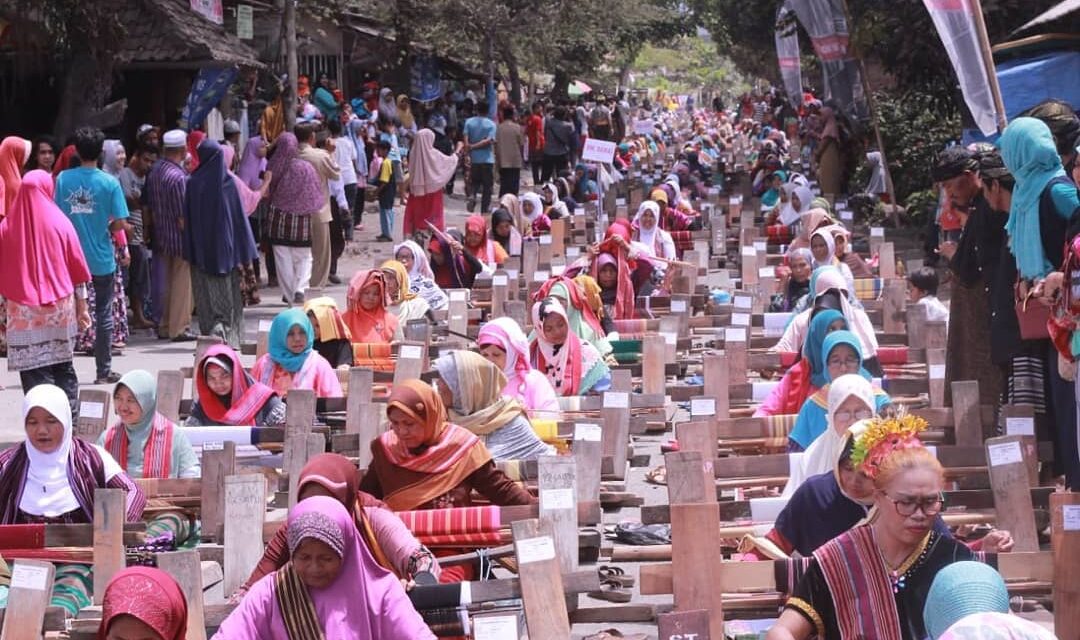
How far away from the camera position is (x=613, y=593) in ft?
21.9

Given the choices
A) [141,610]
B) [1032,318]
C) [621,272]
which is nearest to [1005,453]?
[1032,318]

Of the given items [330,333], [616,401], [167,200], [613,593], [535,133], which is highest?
[535,133]

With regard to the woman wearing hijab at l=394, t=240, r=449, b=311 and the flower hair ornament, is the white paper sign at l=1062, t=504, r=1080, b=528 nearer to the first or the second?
the flower hair ornament

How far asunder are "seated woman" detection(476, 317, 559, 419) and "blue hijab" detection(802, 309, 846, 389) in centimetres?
133

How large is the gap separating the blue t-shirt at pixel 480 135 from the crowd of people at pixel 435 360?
4.59 metres

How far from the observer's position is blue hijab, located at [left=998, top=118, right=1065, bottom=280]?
741 centimetres

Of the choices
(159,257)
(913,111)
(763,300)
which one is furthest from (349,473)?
(913,111)

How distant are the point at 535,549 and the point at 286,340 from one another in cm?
439

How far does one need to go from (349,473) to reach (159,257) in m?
9.45

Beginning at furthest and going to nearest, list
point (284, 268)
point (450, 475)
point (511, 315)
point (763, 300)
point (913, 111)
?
point (913, 111)
point (284, 268)
point (763, 300)
point (511, 315)
point (450, 475)

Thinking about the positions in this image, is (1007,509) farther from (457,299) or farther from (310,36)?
(310,36)

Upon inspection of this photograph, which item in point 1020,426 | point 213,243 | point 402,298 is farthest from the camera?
point 213,243

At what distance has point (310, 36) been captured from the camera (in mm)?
26812

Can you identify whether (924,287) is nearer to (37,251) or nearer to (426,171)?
(37,251)
